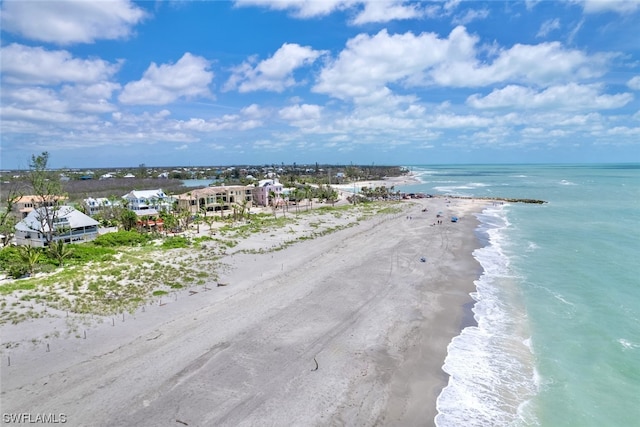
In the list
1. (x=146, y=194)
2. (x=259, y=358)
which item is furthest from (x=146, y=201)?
(x=259, y=358)

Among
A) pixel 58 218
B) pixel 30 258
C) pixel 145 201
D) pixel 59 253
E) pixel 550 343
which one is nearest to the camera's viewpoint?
pixel 550 343

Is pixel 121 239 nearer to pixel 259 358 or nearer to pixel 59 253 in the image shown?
pixel 59 253

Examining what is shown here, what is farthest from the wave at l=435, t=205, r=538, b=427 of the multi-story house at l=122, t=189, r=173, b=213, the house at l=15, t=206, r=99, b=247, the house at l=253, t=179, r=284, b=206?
the house at l=253, t=179, r=284, b=206

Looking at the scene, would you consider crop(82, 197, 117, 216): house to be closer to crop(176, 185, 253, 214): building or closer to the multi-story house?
the multi-story house

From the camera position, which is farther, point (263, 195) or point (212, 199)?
point (263, 195)

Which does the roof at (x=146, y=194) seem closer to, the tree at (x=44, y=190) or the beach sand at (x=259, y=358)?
the tree at (x=44, y=190)

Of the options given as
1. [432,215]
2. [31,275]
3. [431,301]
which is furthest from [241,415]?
[432,215]

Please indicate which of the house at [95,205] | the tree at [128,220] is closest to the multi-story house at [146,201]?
the house at [95,205]
